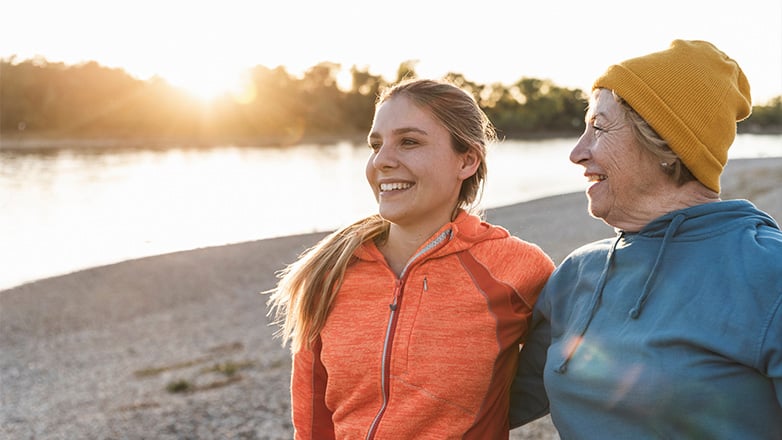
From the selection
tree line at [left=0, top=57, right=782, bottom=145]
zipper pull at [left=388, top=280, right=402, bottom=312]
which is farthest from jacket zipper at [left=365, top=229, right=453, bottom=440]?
tree line at [left=0, top=57, right=782, bottom=145]

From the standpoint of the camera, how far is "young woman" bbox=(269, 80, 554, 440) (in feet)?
7.06

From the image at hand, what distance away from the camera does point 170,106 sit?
79312mm

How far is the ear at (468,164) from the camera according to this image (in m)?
2.44

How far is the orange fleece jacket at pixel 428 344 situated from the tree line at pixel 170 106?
58.4m

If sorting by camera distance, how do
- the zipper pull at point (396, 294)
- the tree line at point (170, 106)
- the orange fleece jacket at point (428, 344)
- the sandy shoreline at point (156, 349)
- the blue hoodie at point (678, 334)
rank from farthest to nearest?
the tree line at point (170, 106) → the sandy shoreline at point (156, 349) → the zipper pull at point (396, 294) → the orange fleece jacket at point (428, 344) → the blue hoodie at point (678, 334)

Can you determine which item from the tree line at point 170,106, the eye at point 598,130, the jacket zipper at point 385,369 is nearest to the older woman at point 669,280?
the eye at point 598,130

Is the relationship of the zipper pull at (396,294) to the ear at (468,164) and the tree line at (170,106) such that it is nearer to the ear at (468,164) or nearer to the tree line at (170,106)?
the ear at (468,164)

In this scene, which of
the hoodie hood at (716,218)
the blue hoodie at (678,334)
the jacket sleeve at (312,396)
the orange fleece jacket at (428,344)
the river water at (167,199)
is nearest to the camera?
the blue hoodie at (678,334)

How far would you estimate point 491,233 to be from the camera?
2.37 metres

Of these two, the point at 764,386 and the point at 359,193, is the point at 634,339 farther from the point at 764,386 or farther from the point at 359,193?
the point at 359,193

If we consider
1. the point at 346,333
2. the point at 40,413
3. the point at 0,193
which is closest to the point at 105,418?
the point at 40,413

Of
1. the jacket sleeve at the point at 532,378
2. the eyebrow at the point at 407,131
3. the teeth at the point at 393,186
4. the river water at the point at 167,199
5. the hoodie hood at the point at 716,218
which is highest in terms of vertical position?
the eyebrow at the point at 407,131

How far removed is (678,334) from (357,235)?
1200mm

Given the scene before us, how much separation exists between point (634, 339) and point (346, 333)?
0.98 m
